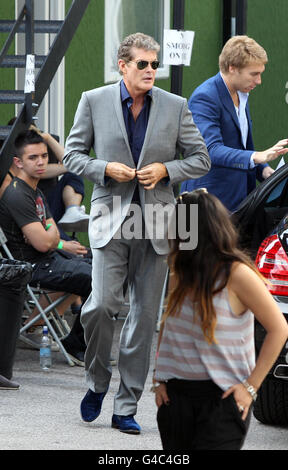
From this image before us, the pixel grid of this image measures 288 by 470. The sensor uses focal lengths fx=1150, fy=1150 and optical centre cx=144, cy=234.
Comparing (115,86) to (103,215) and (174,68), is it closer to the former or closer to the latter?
(103,215)

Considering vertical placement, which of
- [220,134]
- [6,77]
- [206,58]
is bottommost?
[206,58]

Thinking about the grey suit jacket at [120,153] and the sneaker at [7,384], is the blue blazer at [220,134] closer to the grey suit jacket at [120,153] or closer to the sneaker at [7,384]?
the grey suit jacket at [120,153]

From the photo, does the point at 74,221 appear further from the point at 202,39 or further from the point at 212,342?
the point at 202,39

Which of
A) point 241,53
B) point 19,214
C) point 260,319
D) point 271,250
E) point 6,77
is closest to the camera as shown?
point 260,319

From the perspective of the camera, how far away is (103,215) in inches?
233

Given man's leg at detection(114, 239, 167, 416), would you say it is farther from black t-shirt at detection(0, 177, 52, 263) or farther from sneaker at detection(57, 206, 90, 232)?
sneaker at detection(57, 206, 90, 232)

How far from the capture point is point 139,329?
5910mm

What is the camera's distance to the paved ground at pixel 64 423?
5.67m

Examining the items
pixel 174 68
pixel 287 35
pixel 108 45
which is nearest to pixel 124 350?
pixel 174 68

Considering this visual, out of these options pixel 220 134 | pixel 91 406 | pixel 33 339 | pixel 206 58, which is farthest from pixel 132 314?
pixel 206 58

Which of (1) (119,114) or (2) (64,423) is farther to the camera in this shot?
(2) (64,423)

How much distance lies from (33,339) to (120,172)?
10.9ft

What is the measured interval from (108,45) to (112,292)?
6.94m
